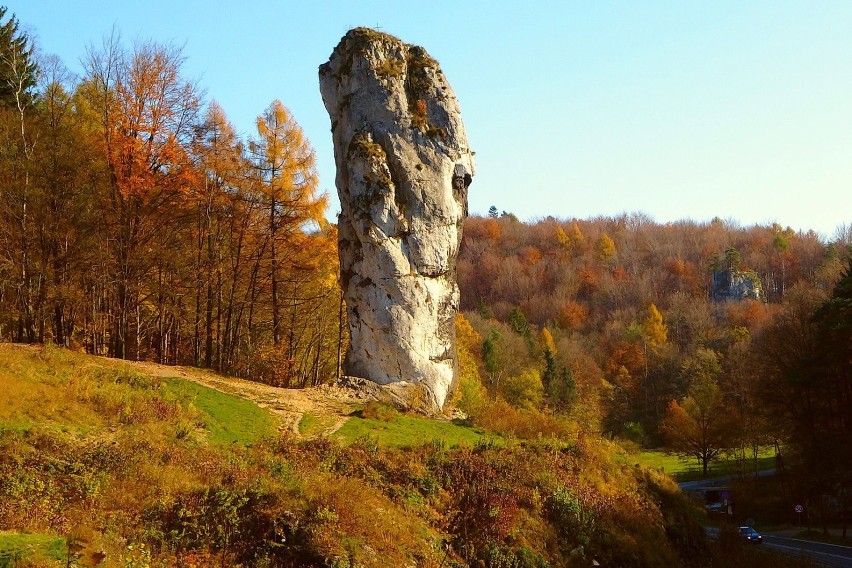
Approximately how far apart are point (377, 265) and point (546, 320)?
272 ft

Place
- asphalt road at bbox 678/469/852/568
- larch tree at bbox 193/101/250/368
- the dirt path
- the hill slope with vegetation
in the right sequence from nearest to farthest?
1. the hill slope with vegetation
2. the dirt path
3. asphalt road at bbox 678/469/852/568
4. larch tree at bbox 193/101/250/368

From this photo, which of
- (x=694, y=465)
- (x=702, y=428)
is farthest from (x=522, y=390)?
(x=694, y=465)

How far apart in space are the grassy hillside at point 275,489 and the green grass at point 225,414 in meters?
0.08

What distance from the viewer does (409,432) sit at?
20297 millimetres

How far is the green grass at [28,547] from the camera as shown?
8734mm

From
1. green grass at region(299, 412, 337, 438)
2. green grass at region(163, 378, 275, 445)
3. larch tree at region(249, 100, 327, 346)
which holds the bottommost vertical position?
green grass at region(299, 412, 337, 438)

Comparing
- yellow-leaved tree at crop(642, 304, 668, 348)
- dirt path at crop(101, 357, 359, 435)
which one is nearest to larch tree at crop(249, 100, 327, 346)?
dirt path at crop(101, 357, 359, 435)

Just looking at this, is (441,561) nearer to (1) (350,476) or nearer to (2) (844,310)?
(1) (350,476)

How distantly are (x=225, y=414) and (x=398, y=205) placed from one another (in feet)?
34.5

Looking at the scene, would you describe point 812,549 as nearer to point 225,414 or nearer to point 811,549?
point 811,549

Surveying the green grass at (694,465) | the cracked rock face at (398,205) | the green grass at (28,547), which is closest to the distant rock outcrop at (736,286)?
the green grass at (694,465)

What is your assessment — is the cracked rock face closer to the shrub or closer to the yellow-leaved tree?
the shrub

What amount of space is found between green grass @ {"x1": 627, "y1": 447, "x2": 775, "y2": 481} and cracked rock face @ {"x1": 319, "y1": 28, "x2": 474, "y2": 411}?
28.1 meters

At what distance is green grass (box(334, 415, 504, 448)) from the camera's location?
61.4ft
